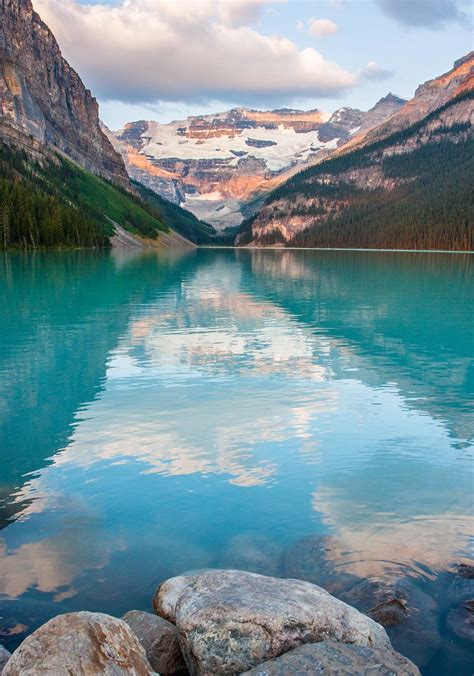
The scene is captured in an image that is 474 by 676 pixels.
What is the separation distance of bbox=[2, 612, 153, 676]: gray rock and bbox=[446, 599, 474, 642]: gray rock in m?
5.33

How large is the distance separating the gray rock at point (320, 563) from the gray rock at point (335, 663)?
10.4ft

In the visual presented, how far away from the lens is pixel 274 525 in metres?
12.7

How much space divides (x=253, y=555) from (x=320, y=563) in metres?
1.37

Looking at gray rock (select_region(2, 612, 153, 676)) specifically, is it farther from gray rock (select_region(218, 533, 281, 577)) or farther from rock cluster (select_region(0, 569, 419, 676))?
gray rock (select_region(218, 533, 281, 577))

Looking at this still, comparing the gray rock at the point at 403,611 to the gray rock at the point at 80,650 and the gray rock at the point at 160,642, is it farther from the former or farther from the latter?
the gray rock at the point at 80,650

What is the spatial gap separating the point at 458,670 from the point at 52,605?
21.8 ft

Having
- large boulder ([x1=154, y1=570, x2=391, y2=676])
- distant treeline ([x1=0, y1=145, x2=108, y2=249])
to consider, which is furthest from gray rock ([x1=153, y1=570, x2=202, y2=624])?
distant treeline ([x1=0, y1=145, x2=108, y2=249])

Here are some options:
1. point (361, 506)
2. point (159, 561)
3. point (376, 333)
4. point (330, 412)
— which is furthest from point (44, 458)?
point (376, 333)

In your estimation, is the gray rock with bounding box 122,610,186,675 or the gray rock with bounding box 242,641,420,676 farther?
the gray rock with bounding box 122,610,186,675

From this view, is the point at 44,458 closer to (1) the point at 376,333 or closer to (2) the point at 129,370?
(2) the point at 129,370

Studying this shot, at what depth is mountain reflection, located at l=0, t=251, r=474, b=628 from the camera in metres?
11.6

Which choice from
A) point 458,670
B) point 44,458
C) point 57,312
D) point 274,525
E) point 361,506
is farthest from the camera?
point 57,312

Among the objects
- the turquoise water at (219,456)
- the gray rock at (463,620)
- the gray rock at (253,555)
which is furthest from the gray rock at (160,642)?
the gray rock at (463,620)

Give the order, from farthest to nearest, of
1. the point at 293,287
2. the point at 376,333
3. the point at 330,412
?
the point at 293,287, the point at 376,333, the point at 330,412
